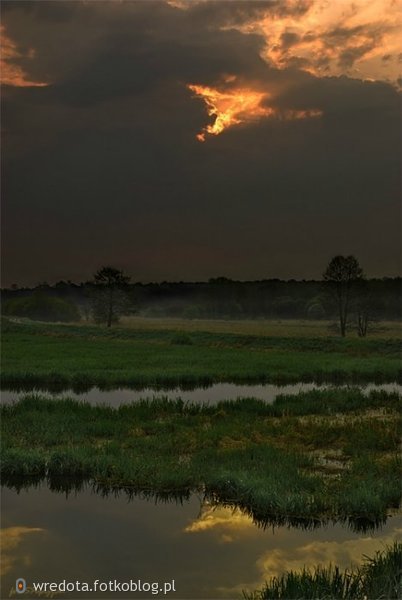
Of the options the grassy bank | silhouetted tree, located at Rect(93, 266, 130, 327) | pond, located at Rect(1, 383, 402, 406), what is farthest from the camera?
silhouetted tree, located at Rect(93, 266, 130, 327)

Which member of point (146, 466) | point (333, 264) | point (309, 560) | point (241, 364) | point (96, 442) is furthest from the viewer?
point (333, 264)

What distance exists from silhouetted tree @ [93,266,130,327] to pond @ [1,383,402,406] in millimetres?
69123

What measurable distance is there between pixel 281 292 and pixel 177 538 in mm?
168595

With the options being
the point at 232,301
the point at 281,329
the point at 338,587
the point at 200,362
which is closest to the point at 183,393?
the point at 200,362

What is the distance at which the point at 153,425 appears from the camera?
20.2m

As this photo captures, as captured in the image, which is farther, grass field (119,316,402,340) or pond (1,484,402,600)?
grass field (119,316,402,340)

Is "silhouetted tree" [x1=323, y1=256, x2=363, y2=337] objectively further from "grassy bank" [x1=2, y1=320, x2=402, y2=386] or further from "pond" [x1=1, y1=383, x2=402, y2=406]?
"pond" [x1=1, y1=383, x2=402, y2=406]

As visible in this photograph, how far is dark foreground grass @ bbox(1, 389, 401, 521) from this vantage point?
12.8 m

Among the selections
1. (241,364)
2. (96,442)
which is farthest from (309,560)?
(241,364)

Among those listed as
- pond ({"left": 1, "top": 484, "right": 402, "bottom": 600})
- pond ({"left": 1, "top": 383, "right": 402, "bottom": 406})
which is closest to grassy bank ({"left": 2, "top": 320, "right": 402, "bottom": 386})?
pond ({"left": 1, "top": 383, "right": 402, "bottom": 406})

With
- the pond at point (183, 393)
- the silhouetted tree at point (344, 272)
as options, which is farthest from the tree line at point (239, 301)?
the pond at point (183, 393)

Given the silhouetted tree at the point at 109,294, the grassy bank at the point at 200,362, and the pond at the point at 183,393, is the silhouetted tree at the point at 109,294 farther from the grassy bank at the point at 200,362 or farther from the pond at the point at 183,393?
the pond at the point at 183,393

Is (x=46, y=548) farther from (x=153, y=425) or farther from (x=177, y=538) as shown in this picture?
(x=153, y=425)

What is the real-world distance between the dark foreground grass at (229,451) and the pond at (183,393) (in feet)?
13.3
